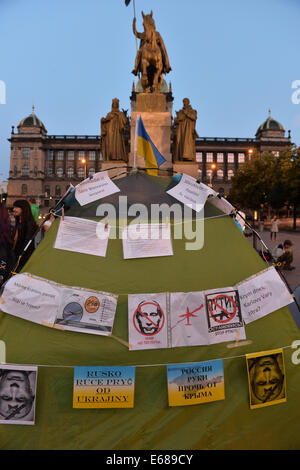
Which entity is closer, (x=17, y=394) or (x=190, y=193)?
(x=17, y=394)

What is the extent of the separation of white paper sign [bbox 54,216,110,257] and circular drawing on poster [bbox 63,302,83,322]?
19.6 inches

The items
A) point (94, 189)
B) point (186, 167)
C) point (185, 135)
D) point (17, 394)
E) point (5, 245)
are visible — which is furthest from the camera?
point (185, 135)

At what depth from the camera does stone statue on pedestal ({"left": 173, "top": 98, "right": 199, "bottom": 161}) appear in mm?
12031

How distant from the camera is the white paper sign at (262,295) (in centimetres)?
268

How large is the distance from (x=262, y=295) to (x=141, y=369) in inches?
50.3

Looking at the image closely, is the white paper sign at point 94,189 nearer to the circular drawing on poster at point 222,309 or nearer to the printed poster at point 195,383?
the circular drawing on poster at point 222,309

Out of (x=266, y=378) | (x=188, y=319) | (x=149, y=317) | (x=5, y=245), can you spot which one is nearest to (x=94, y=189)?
(x=149, y=317)

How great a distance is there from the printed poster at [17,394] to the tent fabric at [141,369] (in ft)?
0.18

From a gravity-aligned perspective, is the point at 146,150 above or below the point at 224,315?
above

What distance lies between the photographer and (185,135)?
12.0 meters

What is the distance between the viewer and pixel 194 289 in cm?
267

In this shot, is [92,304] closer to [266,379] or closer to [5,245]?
[266,379]

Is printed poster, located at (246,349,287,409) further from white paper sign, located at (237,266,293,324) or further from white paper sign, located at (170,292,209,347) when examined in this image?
white paper sign, located at (170,292,209,347)
